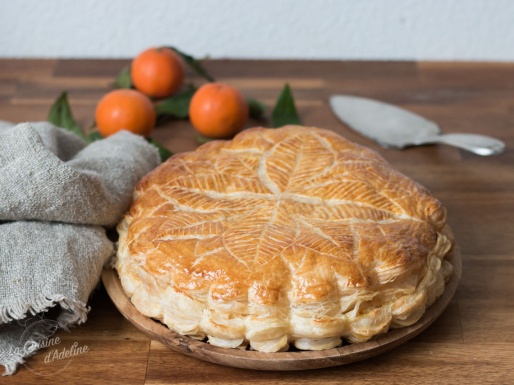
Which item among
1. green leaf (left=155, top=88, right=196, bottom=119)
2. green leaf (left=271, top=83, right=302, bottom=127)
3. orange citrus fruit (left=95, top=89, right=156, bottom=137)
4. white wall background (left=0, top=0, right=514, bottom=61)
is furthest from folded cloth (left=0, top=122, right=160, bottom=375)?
white wall background (left=0, top=0, right=514, bottom=61)

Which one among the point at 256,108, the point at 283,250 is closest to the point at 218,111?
the point at 256,108

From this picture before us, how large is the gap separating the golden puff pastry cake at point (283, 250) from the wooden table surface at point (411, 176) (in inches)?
4.0

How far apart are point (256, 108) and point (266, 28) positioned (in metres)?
0.69

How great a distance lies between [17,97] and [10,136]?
1.15 meters

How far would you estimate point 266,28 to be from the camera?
10.7 ft

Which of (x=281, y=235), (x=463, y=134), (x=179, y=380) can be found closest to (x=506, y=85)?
(x=463, y=134)

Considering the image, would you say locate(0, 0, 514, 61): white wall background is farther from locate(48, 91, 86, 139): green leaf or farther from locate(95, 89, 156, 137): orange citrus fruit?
locate(95, 89, 156, 137): orange citrus fruit

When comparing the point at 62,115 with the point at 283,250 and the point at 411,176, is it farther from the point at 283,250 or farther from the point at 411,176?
the point at 283,250

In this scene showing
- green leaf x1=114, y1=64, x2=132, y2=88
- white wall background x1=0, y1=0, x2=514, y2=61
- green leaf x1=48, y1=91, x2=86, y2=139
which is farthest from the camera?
white wall background x1=0, y1=0, x2=514, y2=61

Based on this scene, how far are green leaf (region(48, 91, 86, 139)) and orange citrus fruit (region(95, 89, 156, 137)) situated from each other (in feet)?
0.54

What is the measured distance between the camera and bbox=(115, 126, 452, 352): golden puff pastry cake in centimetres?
155

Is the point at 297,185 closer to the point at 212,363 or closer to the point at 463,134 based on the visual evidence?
the point at 212,363

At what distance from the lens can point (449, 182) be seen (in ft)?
7.77

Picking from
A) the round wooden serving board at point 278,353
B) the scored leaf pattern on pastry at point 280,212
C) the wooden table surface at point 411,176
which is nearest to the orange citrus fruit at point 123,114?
the wooden table surface at point 411,176
